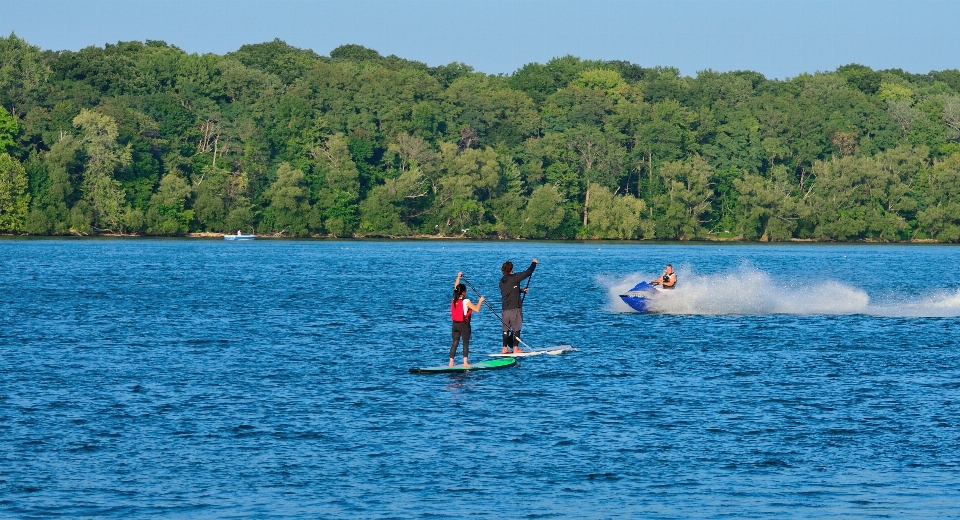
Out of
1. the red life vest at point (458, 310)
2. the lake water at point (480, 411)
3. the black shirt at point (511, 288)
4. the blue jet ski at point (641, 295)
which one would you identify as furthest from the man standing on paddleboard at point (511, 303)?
the blue jet ski at point (641, 295)

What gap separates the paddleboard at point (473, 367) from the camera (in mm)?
30797

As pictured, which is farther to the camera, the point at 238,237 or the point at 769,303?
the point at 238,237

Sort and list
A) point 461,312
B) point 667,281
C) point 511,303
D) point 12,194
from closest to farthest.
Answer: point 461,312 → point 511,303 → point 667,281 → point 12,194

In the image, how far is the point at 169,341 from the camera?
38.7 m

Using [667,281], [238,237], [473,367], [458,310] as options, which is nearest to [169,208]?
[238,237]

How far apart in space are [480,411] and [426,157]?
12645 centimetres

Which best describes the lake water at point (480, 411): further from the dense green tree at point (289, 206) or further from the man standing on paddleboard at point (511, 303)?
the dense green tree at point (289, 206)

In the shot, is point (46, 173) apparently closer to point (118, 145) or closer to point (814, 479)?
point (118, 145)

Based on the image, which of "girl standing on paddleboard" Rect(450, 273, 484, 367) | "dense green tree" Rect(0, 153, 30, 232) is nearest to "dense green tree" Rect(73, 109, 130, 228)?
"dense green tree" Rect(0, 153, 30, 232)

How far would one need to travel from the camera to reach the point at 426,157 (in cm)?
15138

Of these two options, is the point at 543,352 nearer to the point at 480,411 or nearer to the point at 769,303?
the point at 480,411

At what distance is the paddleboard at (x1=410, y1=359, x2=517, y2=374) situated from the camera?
30797 mm

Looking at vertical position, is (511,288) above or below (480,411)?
above

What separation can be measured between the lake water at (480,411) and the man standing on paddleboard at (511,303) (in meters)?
1.03
